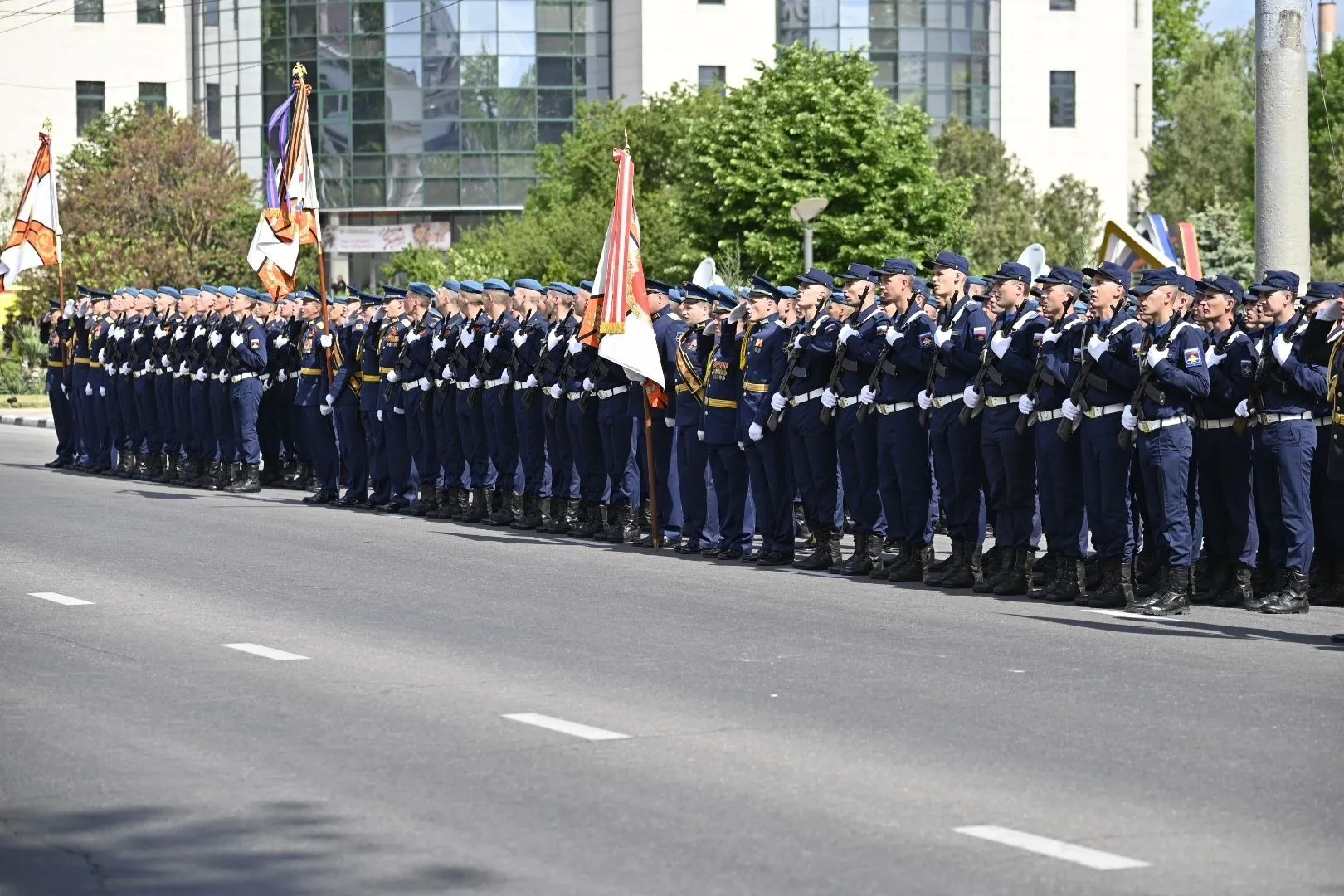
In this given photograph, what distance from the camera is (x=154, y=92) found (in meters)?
79.6

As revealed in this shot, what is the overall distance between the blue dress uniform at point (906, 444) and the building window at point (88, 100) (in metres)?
68.7

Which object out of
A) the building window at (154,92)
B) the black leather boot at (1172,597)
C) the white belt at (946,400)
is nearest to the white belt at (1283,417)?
the black leather boot at (1172,597)

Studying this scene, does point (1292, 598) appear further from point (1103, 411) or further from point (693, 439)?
point (693, 439)

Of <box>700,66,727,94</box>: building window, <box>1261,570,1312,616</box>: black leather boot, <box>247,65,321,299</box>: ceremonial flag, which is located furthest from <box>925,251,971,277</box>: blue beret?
<box>700,66,727,94</box>: building window

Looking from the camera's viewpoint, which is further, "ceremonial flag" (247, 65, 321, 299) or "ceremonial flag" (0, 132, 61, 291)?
"ceremonial flag" (0, 132, 61, 291)

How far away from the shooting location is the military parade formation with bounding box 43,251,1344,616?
13.2 m

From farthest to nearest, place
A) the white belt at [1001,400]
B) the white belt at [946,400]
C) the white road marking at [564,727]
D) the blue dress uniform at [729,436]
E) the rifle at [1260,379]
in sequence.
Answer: the blue dress uniform at [729,436]
the white belt at [946,400]
the white belt at [1001,400]
the rifle at [1260,379]
the white road marking at [564,727]

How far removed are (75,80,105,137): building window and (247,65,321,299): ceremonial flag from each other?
59.1 metres

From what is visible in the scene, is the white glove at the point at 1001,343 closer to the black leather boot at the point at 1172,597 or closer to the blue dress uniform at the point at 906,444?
the blue dress uniform at the point at 906,444

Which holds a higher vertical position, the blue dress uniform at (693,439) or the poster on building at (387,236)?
the poster on building at (387,236)

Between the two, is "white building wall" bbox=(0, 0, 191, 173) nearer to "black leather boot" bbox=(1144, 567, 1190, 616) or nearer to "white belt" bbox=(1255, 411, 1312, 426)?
"white belt" bbox=(1255, 411, 1312, 426)

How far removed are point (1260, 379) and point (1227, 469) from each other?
2.20 ft

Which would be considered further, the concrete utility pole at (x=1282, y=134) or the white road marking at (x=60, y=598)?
the concrete utility pole at (x=1282, y=134)

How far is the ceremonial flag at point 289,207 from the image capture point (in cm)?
2266
